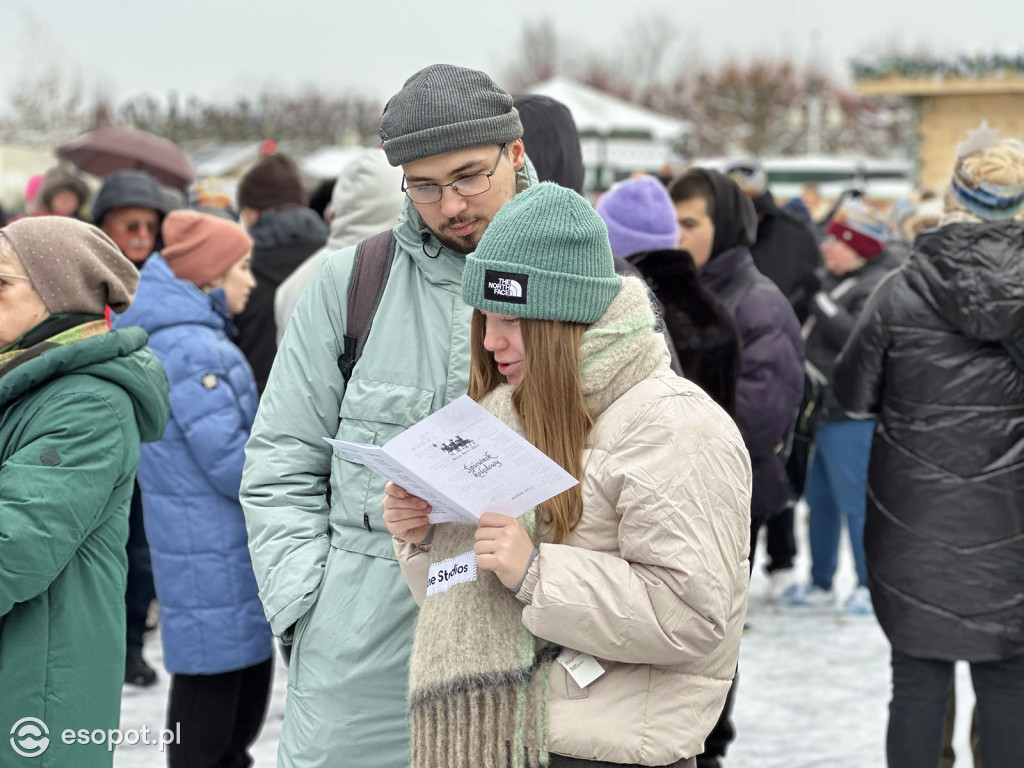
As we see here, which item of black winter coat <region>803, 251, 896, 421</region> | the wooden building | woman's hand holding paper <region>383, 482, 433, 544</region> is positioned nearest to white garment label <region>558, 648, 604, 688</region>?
woman's hand holding paper <region>383, 482, 433, 544</region>

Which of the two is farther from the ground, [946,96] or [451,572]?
[451,572]

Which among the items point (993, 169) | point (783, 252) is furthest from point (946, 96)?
point (993, 169)

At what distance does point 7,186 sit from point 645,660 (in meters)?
26.5

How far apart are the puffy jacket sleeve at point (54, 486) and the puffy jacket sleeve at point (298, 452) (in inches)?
14.0

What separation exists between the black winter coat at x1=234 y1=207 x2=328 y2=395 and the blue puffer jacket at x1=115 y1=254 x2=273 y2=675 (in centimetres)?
155

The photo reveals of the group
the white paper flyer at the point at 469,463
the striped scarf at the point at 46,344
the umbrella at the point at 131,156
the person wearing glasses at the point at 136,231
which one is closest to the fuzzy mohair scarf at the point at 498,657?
the white paper flyer at the point at 469,463

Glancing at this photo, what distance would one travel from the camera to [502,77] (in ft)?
236

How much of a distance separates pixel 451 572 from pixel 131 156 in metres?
6.94

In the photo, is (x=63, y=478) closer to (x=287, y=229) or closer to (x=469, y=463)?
(x=469, y=463)

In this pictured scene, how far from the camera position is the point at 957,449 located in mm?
3871

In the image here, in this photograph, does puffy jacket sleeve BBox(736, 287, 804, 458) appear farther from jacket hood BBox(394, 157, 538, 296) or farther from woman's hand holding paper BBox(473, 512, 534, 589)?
woman's hand holding paper BBox(473, 512, 534, 589)

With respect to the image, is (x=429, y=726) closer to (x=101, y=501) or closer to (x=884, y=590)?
(x=101, y=501)

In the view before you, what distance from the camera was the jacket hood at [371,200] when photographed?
13.6 feet

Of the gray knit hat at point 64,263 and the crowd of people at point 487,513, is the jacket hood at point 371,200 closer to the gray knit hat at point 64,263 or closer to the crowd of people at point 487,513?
the crowd of people at point 487,513
